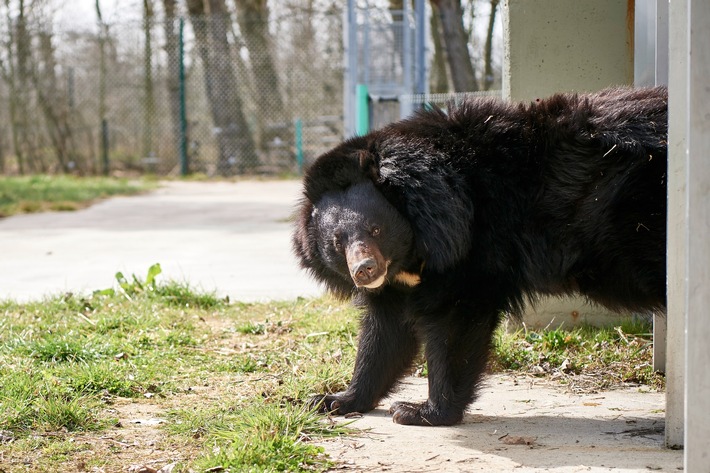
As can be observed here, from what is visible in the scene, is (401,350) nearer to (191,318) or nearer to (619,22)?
(191,318)

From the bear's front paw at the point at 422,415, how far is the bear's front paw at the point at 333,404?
0.69ft

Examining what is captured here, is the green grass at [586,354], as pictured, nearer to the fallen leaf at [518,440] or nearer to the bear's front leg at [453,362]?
the bear's front leg at [453,362]

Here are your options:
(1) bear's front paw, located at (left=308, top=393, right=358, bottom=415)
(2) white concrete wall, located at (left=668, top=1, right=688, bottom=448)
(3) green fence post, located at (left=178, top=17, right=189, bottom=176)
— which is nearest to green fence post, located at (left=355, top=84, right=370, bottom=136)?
(1) bear's front paw, located at (left=308, top=393, right=358, bottom=415)

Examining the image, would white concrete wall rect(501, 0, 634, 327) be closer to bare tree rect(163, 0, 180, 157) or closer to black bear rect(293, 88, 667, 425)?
black bear rect(293, 88, 667, 425)

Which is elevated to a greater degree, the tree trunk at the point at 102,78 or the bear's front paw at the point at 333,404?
the tree trunk at the point at 102,78

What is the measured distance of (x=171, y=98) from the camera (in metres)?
16.8

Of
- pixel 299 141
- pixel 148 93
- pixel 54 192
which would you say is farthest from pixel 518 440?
pixel 148 93

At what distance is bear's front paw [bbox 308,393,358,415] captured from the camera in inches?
138

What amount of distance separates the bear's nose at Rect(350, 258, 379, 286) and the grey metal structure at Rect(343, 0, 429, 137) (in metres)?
6.80

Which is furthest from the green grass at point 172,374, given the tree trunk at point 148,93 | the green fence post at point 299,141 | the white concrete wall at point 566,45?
the tree trunk at point 148,93

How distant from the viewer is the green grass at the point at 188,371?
295 cm

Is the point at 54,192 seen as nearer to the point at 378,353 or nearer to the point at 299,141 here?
the point at 299,141

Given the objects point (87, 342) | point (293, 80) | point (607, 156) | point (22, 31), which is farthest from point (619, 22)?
point (22, 31)

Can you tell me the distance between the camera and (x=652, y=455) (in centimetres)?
283
